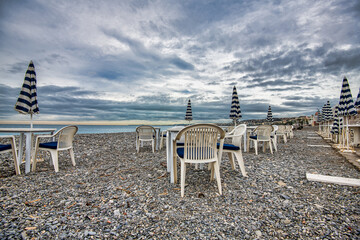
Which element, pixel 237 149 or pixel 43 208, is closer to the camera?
pixel 43 208

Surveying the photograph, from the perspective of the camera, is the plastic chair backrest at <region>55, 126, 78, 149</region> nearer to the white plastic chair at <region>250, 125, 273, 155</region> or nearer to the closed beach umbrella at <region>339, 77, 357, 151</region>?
the white plastic chair at <region>250, 125, 273, 155</region>

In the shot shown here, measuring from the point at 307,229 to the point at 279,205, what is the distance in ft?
1.56

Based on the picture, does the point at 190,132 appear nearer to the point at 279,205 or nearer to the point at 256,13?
the point at 279,205

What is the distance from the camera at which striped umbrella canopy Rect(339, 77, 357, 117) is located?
16.8ft

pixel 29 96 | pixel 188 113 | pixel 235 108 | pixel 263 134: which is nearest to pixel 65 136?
pixel 29 96

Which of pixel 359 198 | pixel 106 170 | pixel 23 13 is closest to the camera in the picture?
pixel 359 198

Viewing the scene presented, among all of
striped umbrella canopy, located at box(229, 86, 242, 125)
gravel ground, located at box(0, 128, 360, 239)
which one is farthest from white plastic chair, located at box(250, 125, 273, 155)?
gravel ground, located at box(0, 128, 360, 239)

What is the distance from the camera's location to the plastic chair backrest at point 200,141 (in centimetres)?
226

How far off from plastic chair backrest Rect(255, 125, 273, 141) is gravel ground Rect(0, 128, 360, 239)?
7.01 ft

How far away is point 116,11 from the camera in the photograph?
19.1ft

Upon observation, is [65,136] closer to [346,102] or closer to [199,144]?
[199,144]

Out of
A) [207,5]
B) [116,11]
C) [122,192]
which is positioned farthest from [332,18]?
[122,192]

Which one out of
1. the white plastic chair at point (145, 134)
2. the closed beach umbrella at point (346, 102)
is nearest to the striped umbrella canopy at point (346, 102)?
the closed beach umbrella at point (346, 102)

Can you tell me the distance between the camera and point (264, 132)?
5.41 meters
